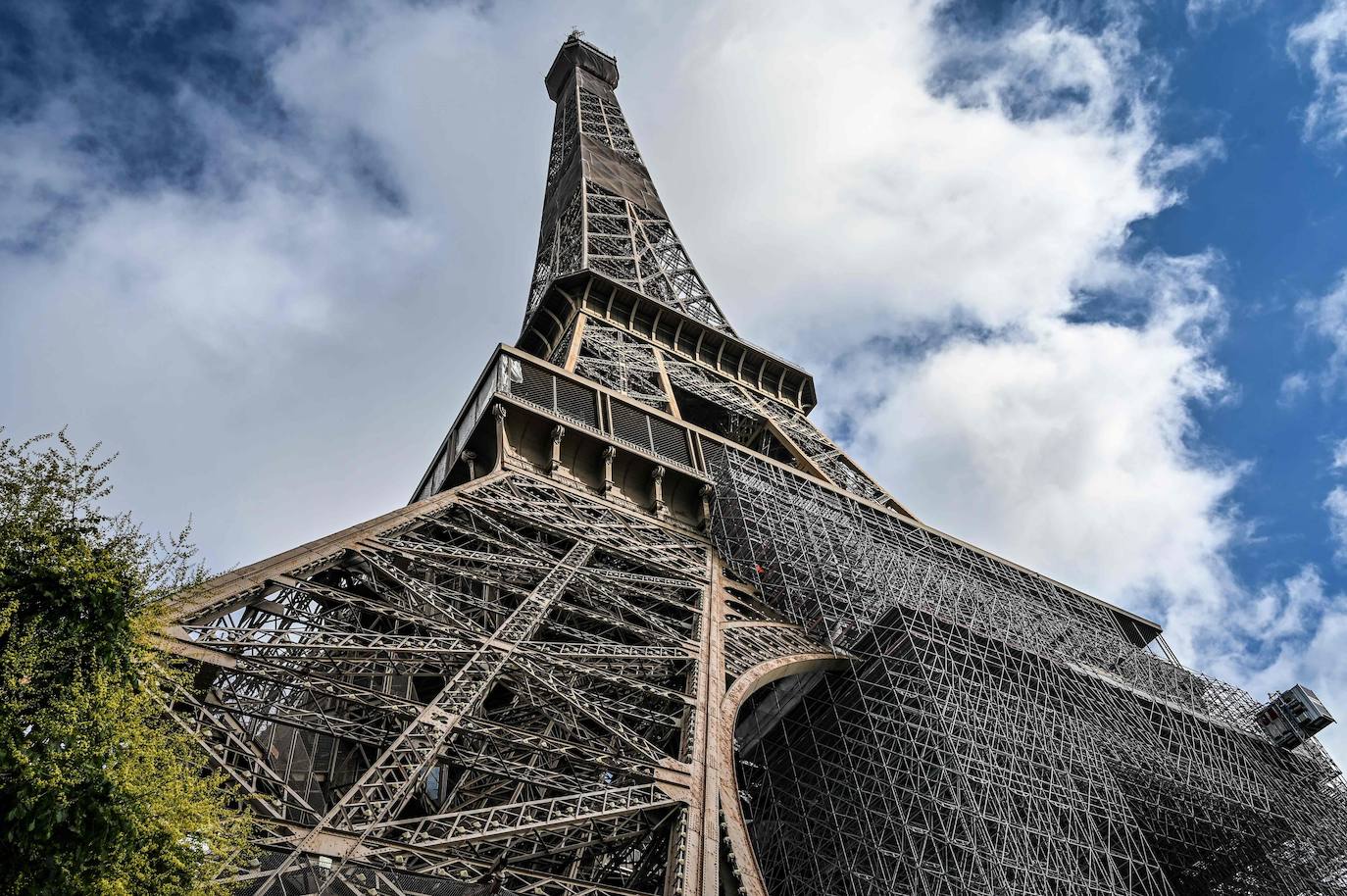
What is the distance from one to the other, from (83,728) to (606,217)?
130ft

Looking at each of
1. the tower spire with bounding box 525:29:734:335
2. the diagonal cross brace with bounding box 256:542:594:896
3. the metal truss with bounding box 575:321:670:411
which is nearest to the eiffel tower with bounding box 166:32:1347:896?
the diagonal cross brace with bounding box 256:542:594:896

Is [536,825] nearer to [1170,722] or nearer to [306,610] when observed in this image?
[306,610]

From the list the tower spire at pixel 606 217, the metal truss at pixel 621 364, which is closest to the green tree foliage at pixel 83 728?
the metal truss at pixel 621 364

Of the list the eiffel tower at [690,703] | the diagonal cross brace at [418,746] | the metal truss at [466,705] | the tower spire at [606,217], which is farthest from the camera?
the tower spire at [606,217]

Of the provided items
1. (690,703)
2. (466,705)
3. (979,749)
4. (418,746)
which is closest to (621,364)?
(979,749)

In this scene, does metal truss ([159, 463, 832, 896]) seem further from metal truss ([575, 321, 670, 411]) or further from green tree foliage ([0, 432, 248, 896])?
metal truss ([575, 321, 670, 411])

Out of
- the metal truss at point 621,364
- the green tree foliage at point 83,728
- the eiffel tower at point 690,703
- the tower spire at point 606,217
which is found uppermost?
the tower spire at point 606,217

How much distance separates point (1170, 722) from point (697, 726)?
565 inches

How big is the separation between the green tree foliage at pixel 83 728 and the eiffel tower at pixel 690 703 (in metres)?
1.29

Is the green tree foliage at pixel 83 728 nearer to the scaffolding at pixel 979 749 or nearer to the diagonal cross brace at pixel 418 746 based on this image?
the diagonal cross brace at pixel 418 746

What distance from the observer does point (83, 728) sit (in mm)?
6957

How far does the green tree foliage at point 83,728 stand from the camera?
20.9 feet

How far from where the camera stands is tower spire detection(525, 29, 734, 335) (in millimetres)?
40188

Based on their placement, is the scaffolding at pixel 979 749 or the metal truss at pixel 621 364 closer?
the scaffolding at pixel 979 749
